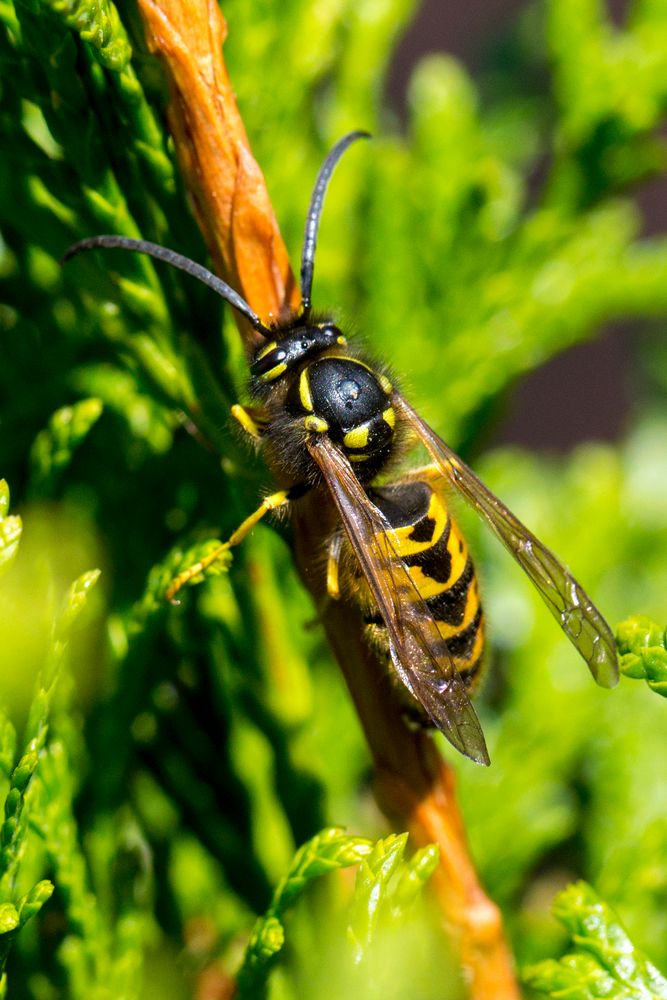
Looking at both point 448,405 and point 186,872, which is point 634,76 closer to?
point 448,405

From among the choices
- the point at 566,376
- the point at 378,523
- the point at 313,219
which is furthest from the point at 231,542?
the point at 566,376

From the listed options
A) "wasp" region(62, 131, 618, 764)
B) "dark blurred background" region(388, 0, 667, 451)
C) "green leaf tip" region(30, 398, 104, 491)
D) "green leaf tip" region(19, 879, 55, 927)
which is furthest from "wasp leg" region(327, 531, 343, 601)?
"dark blurred background" region(388, 0, 667, 451)

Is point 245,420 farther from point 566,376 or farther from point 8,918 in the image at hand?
point 566,376

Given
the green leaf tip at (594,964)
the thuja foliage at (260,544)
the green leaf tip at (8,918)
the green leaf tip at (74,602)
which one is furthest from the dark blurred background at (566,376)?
the green leaf tip at (8,918)

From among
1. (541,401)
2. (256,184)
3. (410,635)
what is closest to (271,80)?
(256,184)

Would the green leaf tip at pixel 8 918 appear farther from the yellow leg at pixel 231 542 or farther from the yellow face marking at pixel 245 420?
the yellow face marking at pixel 245 420

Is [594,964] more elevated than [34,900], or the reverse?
[34,900]

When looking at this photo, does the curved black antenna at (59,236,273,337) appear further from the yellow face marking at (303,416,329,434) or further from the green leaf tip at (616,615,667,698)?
the green leaf tip at (616,615,667,698)
